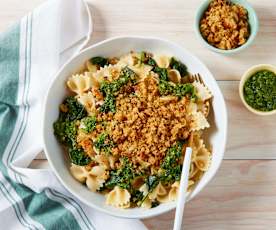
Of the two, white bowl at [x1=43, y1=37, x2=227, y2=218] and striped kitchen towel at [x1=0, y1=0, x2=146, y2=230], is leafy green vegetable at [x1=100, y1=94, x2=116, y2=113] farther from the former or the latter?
striped kitchen towel at [x1=0, y1=0, x2=146, y2=230]

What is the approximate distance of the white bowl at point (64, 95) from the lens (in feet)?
7.41

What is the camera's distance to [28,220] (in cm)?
243

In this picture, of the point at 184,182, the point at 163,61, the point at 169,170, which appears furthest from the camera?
the point at 163,61

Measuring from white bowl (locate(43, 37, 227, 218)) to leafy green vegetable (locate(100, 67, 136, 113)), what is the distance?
0.42 feet

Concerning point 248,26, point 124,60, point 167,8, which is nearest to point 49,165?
point 124,60

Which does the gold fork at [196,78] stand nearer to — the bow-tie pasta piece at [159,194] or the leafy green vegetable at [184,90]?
the leafy green vegetable at [184,90]

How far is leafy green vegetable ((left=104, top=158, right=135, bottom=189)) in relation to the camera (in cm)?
225

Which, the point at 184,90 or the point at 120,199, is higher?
the point at 184,90

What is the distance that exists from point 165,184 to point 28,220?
0.59 meters

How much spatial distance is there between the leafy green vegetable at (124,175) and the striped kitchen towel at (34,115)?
20 cm

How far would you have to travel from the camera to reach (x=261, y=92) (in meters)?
2.40

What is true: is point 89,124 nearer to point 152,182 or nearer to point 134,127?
point 134,127

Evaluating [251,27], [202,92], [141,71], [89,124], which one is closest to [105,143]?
[89,124]

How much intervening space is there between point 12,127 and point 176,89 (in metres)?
0.70
